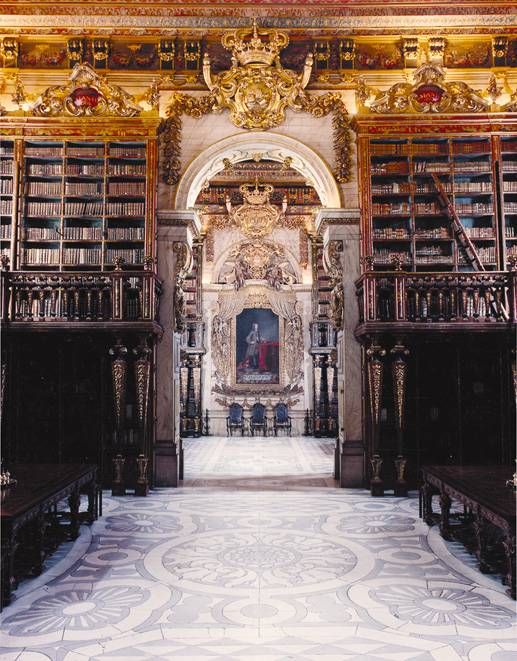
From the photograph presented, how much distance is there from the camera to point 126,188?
774cm

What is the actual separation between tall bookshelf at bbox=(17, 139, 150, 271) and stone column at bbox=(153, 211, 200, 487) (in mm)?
291

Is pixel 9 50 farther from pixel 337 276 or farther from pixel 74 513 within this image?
pixel 74 513

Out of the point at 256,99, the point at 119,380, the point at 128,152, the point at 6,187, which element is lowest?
the point at 119,380

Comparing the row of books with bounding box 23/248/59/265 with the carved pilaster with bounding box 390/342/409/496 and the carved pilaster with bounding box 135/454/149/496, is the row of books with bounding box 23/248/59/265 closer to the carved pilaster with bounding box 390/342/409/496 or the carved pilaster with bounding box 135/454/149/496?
the carved pilaster with bounding box 135/454/149/496

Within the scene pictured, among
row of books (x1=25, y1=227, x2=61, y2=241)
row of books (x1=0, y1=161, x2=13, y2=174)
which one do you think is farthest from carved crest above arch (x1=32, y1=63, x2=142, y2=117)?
row of books (x1=25, y1=227, x2=61, y2=241)

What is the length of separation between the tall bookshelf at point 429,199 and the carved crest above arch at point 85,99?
316 cm

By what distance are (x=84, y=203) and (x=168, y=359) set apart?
2.23m

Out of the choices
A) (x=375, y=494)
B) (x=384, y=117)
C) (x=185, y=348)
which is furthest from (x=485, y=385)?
(x=185, y=348)

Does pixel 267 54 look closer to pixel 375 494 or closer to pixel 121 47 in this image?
pixel 121 47

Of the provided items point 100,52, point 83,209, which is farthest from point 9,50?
point 83,209

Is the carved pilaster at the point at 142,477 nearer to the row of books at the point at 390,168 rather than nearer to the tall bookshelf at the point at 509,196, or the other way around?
the row of books at the point at 390,168

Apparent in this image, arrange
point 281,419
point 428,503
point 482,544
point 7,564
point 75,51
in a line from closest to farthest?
point 7,564, point 482,544, point 428,503, point 75,51, point 281,419

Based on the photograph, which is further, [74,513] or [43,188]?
[43,188]

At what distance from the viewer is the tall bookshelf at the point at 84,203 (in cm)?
761
